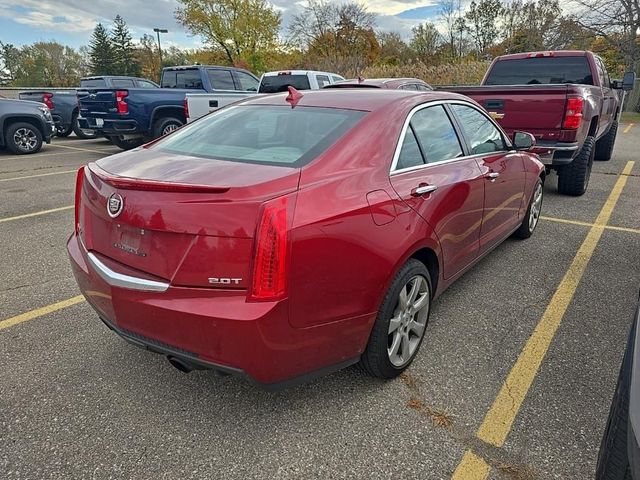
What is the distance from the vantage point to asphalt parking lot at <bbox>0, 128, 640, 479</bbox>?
2064 mm

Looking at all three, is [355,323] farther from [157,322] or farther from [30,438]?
[30,438]

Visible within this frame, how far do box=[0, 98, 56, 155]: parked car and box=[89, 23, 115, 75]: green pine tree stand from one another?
5216cm

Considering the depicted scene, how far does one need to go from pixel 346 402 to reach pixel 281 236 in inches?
42.8

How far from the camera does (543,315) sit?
3.35 m

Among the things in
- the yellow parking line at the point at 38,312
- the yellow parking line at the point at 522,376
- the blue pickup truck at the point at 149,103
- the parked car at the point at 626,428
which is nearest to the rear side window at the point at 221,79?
the blue pickup truck at the point at 149,103

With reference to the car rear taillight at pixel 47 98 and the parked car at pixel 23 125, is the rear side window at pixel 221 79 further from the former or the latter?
the car rear taillight at pixel 47 98

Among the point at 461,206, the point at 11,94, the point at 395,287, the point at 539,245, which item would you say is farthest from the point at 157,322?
the point at 11,94

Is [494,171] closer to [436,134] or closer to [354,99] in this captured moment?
[436,134]

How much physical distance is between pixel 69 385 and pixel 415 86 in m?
7.45

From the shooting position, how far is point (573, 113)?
556cm

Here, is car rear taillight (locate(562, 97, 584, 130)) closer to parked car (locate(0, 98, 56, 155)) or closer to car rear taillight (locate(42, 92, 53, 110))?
parked car (locate(0, 98, 56, 155))

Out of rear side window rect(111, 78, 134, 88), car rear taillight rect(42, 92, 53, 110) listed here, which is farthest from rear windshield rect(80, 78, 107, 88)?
car rear taillight rect(42, 92, 53, 110)

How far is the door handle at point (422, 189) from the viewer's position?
8.37 feet

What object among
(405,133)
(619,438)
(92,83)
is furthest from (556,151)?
(92,83)
